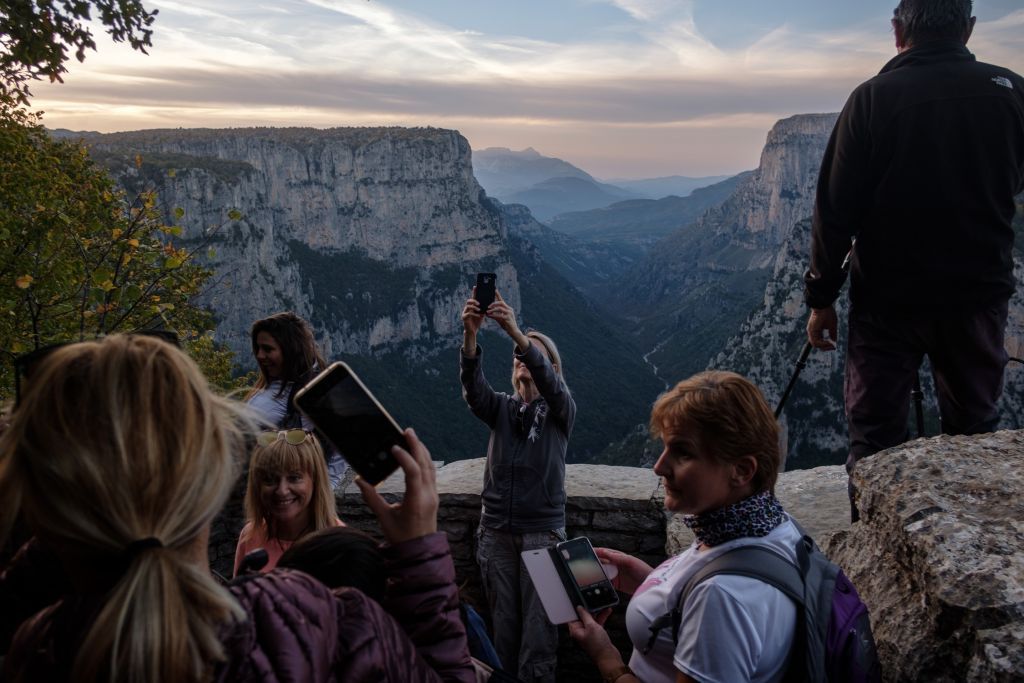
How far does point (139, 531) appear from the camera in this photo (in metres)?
1.19

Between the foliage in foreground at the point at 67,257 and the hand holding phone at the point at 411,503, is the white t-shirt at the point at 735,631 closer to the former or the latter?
the hand holding phone at the point at 411,503

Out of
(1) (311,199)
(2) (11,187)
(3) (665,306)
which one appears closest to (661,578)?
(2) (11,187)

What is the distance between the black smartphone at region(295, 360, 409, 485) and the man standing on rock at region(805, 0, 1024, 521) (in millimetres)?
2186

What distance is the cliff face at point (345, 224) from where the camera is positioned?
80375mm

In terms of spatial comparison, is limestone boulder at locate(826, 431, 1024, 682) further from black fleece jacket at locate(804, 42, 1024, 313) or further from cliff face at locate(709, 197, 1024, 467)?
cliff face at locate(709, 197, 1024, 467)

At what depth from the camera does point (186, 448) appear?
1233 mm

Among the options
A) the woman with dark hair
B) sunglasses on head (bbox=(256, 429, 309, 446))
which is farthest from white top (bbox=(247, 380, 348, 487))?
sunglasses on head (bbox=(256, 429, 309, 446))

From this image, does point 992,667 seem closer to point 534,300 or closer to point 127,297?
point 127,297

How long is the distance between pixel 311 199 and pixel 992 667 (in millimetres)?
108420

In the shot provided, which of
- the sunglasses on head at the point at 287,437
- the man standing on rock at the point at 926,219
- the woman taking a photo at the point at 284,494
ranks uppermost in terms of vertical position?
the man standing on rock at the point at 926,219

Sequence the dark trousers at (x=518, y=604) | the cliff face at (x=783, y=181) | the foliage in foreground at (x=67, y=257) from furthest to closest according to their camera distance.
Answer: the cliff face at (x=783, y=181)
the foliage in foreground at (x=67, y=257)
the dark trousers at (x=518, y=604)

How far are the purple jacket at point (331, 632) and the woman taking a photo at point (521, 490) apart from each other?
231cm

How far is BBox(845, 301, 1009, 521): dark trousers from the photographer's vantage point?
296 cm

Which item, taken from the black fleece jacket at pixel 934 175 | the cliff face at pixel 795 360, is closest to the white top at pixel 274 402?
the black fleece jacket at pixel 934 175
